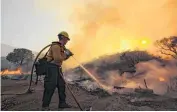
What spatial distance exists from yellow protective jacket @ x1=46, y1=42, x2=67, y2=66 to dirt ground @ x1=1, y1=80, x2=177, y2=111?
1.05 m

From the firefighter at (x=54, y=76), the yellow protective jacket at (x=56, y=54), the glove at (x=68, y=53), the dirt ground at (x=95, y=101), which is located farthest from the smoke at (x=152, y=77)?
the yellow protective jacket at (x=56, y=54)

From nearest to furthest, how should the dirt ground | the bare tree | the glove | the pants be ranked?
1. the pants
2. the glove
3. the dirt ground
4. the bare tree

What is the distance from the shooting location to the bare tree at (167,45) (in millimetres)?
8438

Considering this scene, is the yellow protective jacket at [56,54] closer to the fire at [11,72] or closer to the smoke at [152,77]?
the smoke at [152,77]

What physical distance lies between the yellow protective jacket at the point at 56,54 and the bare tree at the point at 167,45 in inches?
111

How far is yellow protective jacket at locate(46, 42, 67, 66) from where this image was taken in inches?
270

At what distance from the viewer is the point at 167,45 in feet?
27.7

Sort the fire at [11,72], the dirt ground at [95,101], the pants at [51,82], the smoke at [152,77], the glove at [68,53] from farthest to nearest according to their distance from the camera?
the fire at [11,72], the smoke at [152,77], the dirt ground at [95,101], the glove at [68,53], the pants at [51,82]

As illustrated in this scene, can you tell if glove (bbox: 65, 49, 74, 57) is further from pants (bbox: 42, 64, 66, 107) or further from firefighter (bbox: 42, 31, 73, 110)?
pants (bbox: 42, 64, 66, 107)

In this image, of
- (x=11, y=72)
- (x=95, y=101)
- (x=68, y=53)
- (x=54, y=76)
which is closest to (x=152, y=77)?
(x=95, y=101)

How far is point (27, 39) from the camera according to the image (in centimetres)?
901

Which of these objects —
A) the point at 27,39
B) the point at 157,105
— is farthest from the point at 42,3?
the point at 157,105

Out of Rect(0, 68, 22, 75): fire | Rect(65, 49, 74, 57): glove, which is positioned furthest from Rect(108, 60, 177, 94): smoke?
Rect(0, 68, 22, 75): fire

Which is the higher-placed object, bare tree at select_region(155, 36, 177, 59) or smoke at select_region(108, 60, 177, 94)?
bare tree at select_region(155, 36, 177, 59)
